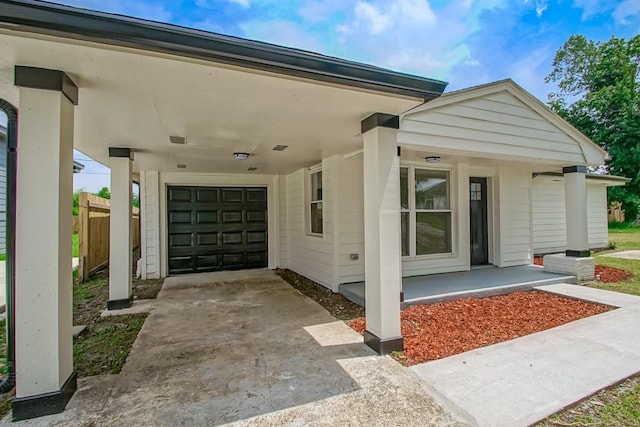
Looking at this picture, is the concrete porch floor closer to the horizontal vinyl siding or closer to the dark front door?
the horizontal vinyl siding

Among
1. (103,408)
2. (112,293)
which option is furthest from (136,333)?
(103,408)

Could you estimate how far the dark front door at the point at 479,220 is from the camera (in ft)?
24.3

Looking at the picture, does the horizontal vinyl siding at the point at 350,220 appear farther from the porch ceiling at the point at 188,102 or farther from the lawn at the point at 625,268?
the lawn at the point at 625,268

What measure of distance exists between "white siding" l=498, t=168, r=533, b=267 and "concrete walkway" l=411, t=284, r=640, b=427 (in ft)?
11.6

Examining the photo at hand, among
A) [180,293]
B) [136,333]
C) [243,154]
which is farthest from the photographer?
[180,293]

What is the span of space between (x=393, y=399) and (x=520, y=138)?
506 cm

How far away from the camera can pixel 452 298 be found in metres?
4.95

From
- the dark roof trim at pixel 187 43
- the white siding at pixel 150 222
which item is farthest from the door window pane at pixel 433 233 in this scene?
the white siding at pixel 150 222

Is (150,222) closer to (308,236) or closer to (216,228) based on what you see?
(216,228)

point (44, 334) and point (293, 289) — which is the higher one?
point (44, 334)

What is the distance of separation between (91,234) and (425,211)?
7240 mm

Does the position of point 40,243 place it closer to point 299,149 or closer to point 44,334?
point 44,334

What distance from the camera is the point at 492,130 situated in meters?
5.27

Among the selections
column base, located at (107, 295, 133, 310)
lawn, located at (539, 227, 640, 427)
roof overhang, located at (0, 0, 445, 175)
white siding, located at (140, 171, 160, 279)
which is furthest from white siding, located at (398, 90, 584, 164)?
white siding, located at (140, 171, 160, 279)
